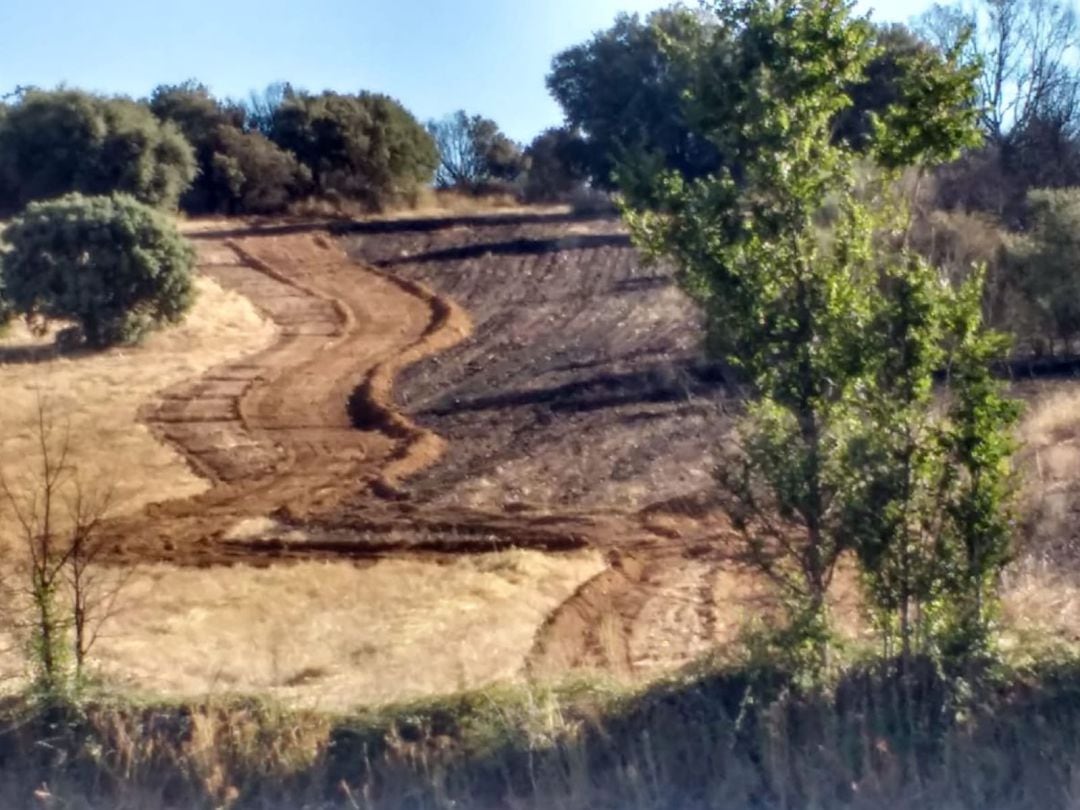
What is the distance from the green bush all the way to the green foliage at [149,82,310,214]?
23247 millimetres

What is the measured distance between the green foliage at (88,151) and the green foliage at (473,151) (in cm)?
2326

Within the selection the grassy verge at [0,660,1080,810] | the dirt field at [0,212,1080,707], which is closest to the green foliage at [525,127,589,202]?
the dirt field at [0,212,1080,707]

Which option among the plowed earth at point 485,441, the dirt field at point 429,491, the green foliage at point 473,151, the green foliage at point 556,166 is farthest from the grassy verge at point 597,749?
the green foliage at point 473,151

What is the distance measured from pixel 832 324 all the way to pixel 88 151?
4645 centimetres

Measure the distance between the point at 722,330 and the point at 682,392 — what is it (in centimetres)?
1712

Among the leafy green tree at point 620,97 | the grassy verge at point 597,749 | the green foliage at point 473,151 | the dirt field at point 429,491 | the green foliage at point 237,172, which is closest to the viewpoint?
the grassy verge at point 597,749

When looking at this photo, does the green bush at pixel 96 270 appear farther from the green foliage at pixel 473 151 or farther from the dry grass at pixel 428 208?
the green foliage at pixel 473 151

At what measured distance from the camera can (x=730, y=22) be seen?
966 cm

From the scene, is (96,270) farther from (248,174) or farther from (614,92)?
(614,92)

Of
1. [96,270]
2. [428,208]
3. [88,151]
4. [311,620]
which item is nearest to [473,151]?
[428,208]

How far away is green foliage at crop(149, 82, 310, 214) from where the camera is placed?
192 feet

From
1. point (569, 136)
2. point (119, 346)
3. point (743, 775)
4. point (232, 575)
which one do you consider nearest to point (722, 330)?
point (743, 775)

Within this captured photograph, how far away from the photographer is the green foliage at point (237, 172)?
58.7m

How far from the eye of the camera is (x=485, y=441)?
24.6 meters
